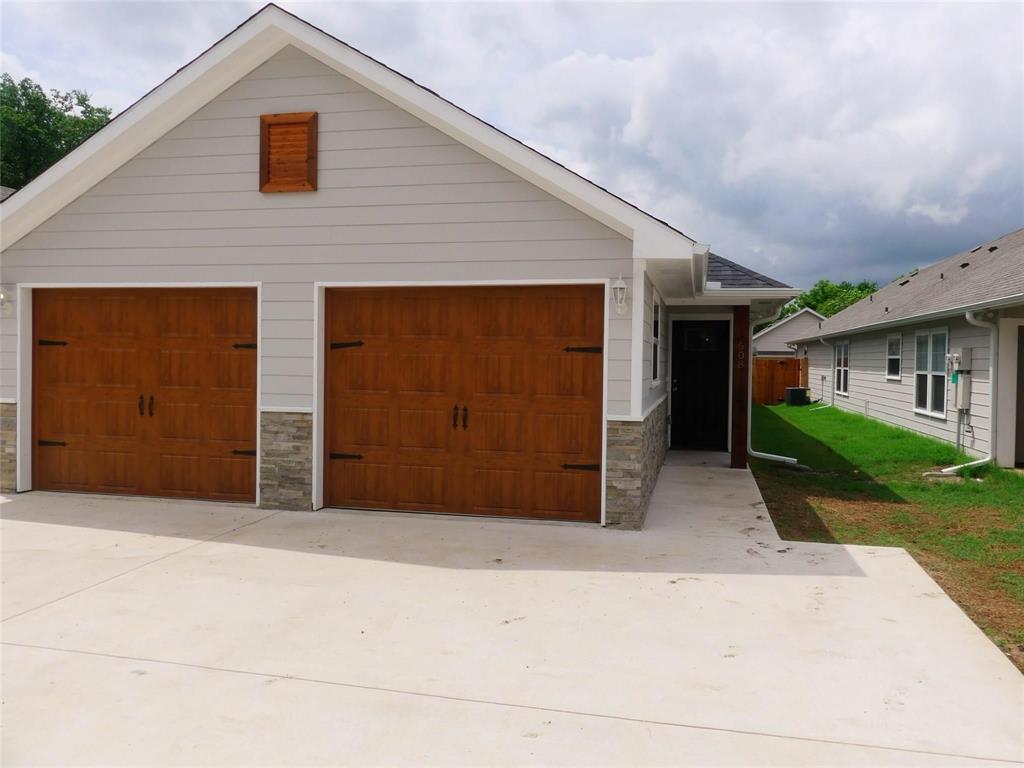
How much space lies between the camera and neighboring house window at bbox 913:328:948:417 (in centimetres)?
1380

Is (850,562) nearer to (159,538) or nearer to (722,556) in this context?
(722,556)

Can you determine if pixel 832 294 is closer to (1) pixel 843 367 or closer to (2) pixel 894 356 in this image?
(1) pixel 843 367

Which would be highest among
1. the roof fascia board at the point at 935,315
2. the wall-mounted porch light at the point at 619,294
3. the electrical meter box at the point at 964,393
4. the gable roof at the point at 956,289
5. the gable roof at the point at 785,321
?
the gable roof at the point at 785,321

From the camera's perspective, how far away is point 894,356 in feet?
55.4

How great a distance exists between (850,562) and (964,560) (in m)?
1.08

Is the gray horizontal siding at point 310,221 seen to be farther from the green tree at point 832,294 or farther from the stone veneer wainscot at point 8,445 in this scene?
the green tree at point 832,294

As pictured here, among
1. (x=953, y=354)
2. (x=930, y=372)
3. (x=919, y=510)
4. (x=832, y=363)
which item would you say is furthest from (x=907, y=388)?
(x=832, y=363)

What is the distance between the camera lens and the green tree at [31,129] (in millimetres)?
29938

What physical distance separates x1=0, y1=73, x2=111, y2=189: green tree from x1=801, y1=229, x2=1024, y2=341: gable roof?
1170 inches

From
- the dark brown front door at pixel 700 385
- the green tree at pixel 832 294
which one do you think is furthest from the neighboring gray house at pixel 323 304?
the green tree at pixel 832 294

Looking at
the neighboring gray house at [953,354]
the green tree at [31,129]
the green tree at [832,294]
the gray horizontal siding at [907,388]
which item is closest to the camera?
the neighboring gray house at [953,354]

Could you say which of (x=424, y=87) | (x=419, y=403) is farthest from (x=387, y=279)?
(x=424, y=87)

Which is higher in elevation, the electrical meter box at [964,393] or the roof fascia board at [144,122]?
the roof fascia board at [144,122]

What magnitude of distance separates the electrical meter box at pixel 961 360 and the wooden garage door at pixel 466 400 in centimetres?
808
